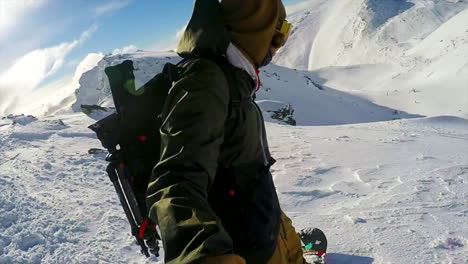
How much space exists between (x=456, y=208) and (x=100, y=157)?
655cm

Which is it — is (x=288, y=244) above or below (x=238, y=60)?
below

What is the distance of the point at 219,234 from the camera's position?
56.6 inches

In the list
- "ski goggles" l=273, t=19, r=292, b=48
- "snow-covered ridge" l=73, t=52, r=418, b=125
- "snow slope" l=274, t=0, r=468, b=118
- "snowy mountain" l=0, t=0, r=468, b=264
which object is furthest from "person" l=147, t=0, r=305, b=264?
"snow slope" l=274, t=0, r=468, b=118

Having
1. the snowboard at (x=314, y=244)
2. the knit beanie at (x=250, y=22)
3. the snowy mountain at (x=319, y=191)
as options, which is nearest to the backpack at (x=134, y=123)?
the knit beanie at (x=250, y=22)

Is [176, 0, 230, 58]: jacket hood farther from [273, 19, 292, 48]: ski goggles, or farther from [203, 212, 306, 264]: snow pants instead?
[203, 212, 306, 264]: snow pants

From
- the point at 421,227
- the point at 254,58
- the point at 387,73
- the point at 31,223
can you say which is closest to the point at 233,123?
the point at 254,58

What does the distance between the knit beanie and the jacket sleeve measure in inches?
16.1

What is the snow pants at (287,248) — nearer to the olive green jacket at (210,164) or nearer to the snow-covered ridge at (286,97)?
the olive green jacket at (210,164)

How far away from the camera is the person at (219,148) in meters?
1.48

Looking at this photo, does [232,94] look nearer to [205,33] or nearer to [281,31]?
[205,33]

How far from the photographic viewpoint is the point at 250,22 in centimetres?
216

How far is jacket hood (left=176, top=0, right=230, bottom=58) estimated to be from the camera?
1977 millimetres

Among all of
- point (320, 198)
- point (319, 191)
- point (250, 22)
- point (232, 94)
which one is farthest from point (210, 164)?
point (319, 191)

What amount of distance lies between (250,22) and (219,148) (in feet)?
2.57
